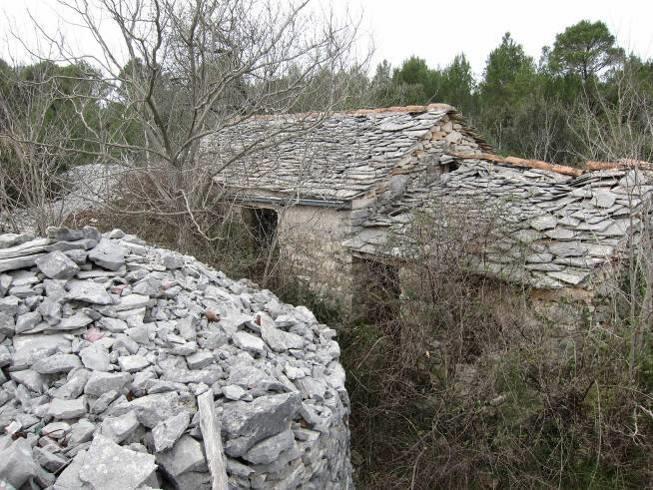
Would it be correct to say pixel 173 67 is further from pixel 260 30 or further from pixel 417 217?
pixel 417 217

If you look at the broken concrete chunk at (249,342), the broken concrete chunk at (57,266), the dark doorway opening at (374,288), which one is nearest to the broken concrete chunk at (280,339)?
the broken concrete chunk at (249,342)

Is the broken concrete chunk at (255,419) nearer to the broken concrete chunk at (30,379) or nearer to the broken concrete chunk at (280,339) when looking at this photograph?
the broken concrete chunk at (280,339)

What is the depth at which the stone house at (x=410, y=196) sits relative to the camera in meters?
5.33

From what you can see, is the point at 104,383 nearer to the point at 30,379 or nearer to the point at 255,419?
the point at 30,379

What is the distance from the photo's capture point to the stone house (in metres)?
5.33

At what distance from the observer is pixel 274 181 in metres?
8.17

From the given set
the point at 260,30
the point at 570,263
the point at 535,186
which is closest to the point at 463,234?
the point at 570,263

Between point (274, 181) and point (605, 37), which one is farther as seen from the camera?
point (605, 37)

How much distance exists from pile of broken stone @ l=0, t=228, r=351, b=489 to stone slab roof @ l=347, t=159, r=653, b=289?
259 centimetres

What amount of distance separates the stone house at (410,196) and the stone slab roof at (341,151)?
0.03 metres

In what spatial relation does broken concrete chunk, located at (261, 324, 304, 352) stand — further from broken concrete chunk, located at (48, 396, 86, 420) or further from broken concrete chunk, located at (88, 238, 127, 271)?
broken concrete chunk, located at (48, 396, 86, 420)

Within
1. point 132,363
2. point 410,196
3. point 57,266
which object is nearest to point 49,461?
point 132,363

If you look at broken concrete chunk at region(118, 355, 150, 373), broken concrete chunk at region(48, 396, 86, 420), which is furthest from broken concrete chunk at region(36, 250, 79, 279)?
broken concrete chunk at region(48, 396, 86, 420)

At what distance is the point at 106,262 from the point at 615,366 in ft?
14.2
